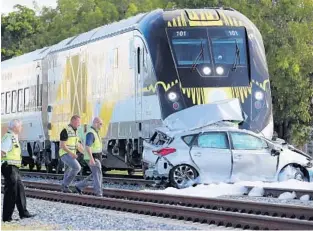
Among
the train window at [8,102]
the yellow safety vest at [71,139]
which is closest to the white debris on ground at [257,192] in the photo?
the yellow safety vest at [71,139]

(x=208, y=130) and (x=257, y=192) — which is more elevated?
(x=208, y=130)

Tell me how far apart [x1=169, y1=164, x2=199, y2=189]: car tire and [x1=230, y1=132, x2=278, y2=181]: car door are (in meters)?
0.89

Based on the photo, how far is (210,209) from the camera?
55.7 ft

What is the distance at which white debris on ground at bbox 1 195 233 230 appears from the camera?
14.0 m

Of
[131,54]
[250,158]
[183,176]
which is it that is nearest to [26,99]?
[131,54]

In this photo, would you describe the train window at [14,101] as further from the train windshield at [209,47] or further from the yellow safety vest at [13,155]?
the yellow safety vest at [13,155]

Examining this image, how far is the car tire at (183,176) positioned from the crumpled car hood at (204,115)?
3.03 ft

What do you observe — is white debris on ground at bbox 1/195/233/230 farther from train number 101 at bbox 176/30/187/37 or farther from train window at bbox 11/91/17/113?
train window at bbox 11/91/17/113

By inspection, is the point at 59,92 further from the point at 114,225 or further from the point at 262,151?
the point at 114,225

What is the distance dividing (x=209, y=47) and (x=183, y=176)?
316 cm

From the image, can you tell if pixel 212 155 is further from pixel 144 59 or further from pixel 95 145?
pixel 95 145

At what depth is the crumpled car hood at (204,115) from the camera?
21156 millimetres

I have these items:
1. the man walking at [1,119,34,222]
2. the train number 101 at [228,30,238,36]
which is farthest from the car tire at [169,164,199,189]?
the man walking at [1,119,34,222]

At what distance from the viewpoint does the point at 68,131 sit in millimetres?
19297
